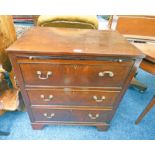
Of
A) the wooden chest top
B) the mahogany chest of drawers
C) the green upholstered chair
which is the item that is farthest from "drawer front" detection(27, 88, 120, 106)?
the green upholstered chair

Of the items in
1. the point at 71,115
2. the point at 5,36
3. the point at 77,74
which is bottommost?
the point at 71,115

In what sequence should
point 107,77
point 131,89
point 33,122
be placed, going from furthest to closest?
point 131,89, point 33,122, point 107,77

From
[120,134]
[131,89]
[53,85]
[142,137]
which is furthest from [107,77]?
[131,89]

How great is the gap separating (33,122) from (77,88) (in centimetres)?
59

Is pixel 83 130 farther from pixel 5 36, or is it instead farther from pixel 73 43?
pixel 5 36

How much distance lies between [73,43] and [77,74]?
0.20 meters

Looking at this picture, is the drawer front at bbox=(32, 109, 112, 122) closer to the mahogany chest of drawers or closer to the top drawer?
the mahogany chest of drawers

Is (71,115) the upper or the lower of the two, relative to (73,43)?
lower

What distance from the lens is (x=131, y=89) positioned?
5.90ft

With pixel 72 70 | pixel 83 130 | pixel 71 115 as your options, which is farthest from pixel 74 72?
pixel 83 130

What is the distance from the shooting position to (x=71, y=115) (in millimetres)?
1119
